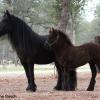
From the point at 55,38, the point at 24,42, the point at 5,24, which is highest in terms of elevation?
the point at 5,24

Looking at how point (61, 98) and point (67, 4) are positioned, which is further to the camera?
point (67, 4)

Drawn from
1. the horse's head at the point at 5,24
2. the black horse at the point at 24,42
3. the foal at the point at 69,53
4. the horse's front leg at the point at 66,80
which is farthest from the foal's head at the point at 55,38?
the horse's head at the point at 5,24

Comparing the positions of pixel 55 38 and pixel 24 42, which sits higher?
pixel 55 38

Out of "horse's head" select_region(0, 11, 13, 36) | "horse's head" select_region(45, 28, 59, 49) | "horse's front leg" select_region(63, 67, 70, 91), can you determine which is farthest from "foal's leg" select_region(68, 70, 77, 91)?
"horse's head" select_region(0, 11, 13, 36)

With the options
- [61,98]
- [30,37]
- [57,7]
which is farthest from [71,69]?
[57,7]

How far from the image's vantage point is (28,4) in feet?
152

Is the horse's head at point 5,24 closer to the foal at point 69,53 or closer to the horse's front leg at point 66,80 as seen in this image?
the foal at point 69,53

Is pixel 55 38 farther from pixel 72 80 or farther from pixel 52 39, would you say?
pixel 72 80

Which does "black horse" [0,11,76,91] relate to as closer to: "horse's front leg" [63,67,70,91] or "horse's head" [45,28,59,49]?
"horse's front leg" [63,67,70,91]

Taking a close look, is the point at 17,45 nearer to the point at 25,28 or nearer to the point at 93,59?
the point at 25,28

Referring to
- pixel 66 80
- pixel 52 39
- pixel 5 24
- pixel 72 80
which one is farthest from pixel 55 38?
pixel 5 24

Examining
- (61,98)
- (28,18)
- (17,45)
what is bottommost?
(28,18)

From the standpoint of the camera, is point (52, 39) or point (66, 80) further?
point (66, 80)

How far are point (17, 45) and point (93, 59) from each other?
7.94 feet
